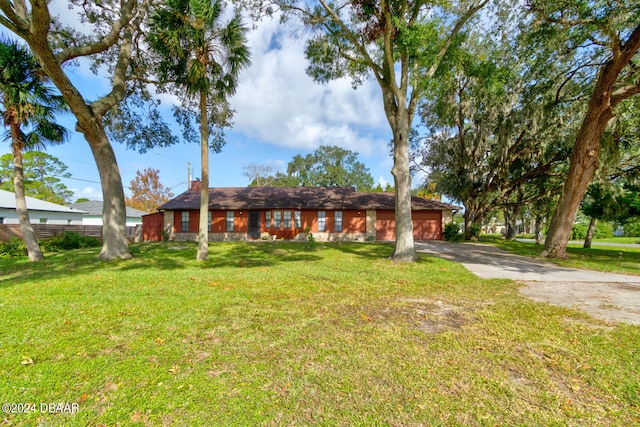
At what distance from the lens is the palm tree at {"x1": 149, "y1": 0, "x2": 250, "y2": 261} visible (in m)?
9.27

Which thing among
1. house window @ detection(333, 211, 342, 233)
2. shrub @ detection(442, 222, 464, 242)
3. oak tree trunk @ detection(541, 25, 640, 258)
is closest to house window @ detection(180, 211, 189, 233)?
house window @ detection(333, 211, 342, 233)

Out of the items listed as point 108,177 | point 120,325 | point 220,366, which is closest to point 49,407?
point 220,366

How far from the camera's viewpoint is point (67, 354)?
9.65ft

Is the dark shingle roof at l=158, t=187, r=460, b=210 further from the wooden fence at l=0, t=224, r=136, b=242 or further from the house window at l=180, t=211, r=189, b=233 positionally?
the wooden fence at l=0, t=224, r=136, b=242

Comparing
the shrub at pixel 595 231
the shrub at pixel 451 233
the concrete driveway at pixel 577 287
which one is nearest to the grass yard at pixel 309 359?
the concrete driveway at pixel 577 287

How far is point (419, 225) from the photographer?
20.8m

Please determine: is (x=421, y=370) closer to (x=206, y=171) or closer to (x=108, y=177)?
(x=206, y=171)

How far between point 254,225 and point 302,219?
148 inches

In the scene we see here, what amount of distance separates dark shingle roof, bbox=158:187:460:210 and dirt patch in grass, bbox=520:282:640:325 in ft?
45.1

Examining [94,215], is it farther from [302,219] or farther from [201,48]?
[201,48]

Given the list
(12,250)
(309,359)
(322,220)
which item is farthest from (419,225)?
(12,250)

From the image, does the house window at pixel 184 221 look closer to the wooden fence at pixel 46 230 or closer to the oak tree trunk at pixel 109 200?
the wooden fence at pixel 46 230

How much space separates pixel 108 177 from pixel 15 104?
3794 mm

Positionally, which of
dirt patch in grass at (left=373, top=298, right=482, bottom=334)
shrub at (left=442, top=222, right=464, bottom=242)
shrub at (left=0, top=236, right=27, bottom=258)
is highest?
shrub at (left=442, top=222, right=464, bottom=242)
